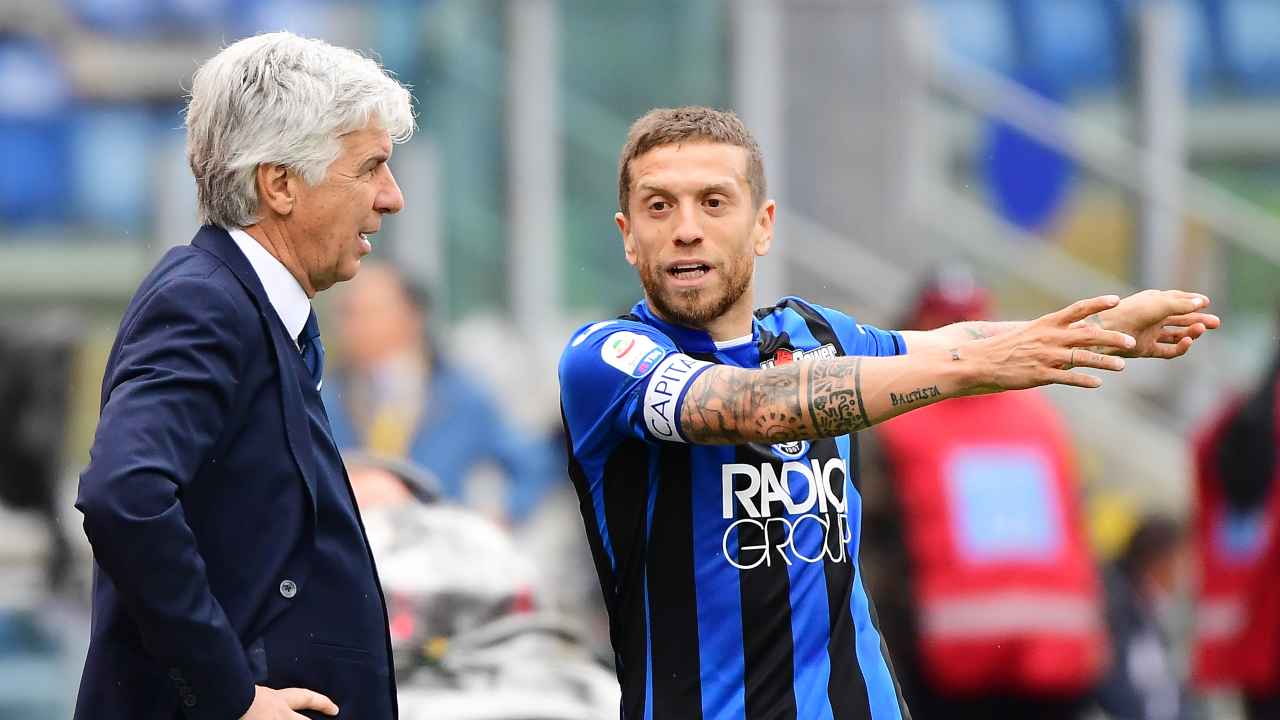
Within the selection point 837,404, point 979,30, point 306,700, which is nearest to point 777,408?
point 837,404

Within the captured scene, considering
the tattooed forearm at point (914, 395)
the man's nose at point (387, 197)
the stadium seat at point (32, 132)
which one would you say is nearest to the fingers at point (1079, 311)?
the tattooed forearm at point (914, 395)

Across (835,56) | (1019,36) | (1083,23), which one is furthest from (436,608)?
(1019,36)

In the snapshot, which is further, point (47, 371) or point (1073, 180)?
point (1073, 180)

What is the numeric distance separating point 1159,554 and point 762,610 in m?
6.91

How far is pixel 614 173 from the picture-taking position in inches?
485

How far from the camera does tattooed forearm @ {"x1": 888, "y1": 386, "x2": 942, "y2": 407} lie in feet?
12.1

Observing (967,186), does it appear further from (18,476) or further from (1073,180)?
(18,476)

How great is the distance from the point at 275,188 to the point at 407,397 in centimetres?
537

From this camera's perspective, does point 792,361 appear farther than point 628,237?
No

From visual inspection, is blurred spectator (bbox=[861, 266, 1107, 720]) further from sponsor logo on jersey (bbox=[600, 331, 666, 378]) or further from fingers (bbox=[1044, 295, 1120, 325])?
fingers (bbox=[1044, 295, 1120, 325])

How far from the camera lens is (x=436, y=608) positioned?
16.4ft

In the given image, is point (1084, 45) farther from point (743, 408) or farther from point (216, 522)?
point (216, 522)

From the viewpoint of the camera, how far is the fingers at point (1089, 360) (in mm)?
3564

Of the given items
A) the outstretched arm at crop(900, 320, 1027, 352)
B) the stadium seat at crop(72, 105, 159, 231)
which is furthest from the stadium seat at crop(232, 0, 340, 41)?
the outstretched arm at crop(900, 320, 1027, 352)
